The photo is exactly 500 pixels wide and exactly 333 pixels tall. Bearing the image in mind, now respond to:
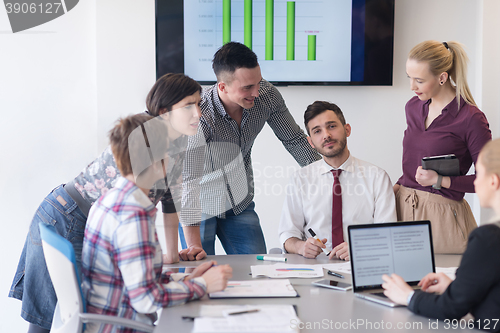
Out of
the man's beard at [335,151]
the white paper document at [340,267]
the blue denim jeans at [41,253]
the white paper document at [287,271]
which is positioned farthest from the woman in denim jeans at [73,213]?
the man's beard at [335,151]

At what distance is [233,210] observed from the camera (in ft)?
7.53

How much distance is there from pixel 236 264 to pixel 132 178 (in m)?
0.58

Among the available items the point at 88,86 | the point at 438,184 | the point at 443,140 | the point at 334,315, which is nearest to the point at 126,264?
the point at 334,315

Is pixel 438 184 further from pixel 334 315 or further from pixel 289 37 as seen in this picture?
pixel 289 37

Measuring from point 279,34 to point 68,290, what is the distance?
2.18 meters

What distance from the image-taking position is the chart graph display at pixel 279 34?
2869 mm

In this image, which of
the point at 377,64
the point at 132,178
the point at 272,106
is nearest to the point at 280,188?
the point at 272,106

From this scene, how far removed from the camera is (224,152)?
7.48ft

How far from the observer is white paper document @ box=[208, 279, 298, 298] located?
1.29 metres

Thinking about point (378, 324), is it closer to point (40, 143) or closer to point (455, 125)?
point (455, 125)

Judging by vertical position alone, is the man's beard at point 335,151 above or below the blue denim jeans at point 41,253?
above

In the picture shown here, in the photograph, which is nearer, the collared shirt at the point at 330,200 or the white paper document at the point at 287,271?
the white paper document at the point at 287,271

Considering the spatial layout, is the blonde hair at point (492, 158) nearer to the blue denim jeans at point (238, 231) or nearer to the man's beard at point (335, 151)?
the man's beard at point (335, 151)

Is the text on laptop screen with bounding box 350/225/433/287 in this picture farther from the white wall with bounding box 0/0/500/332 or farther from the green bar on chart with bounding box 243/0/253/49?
the green bar on chart with bounding box 243/0/253/49
